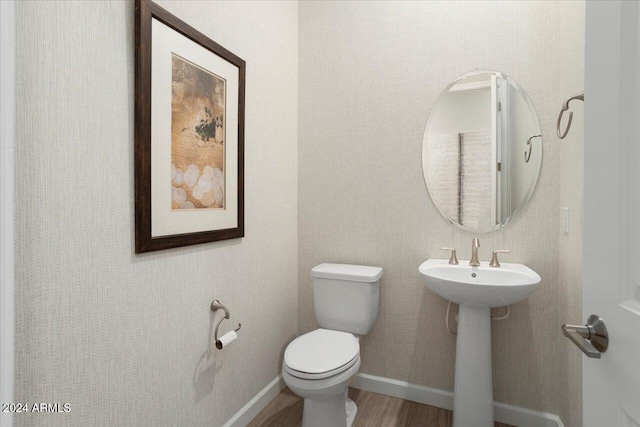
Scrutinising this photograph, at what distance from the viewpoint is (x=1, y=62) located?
790mm

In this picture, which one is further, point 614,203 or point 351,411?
point 351,411

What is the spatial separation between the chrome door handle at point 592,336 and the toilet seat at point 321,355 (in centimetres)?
100

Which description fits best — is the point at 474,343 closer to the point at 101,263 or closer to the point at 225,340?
the point at 225,340

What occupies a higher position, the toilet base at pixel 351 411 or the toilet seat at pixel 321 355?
the toilet seat at pixel 321 355

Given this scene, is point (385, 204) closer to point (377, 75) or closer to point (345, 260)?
point (345, 260)

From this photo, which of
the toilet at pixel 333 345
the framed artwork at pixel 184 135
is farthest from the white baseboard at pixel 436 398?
the framed artwork at pixel 184 135

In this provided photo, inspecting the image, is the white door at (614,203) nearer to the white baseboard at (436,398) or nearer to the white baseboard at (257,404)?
the white baseboard at (436,398)

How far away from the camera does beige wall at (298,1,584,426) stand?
1.73 m

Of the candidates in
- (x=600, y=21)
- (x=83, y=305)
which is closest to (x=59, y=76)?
(x=83, y=305)

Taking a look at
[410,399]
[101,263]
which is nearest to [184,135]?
[101,263]

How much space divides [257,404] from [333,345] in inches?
23.9

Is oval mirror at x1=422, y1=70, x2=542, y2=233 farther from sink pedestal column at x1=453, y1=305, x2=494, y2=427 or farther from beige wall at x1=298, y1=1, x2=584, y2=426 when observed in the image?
sink pedestal column at x1=453, y1=305, x2=494, y2=427

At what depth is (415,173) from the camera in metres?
1.98

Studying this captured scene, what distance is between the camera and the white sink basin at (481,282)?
1465 mm
